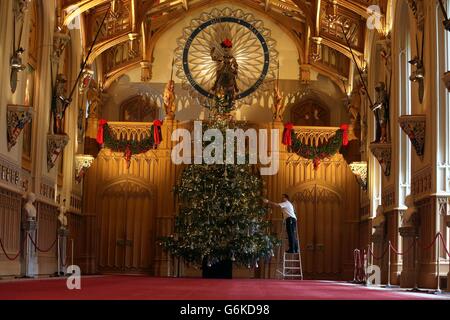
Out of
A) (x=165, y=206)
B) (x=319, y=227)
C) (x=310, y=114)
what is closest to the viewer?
(x=165, y=206)

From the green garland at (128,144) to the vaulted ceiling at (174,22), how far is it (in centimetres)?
237

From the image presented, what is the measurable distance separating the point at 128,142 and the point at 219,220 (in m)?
5.26

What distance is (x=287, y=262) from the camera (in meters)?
25.0

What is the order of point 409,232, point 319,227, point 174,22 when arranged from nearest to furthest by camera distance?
point 409,232 → point 319,227 → point 174,22

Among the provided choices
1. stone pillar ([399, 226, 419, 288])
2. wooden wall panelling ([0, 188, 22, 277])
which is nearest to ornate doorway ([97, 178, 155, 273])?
wooden wall panelling ([0, 188, 22, 277])

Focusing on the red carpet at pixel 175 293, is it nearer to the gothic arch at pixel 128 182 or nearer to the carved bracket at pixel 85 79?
the carved bracket at pixel 85 79

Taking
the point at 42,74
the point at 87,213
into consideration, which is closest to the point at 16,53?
the point at 42,74

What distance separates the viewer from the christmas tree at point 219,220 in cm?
2255

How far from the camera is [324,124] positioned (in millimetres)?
28250

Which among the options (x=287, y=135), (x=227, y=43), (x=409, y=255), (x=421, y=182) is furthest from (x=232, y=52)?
(x=409, y=255)

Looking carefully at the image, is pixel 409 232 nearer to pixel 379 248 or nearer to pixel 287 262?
pixel 379 248

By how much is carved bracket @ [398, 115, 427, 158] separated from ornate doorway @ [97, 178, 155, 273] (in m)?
11.1

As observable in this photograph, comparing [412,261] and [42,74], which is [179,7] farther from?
[412,261]

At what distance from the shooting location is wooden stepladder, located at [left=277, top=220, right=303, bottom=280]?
24.0 m
